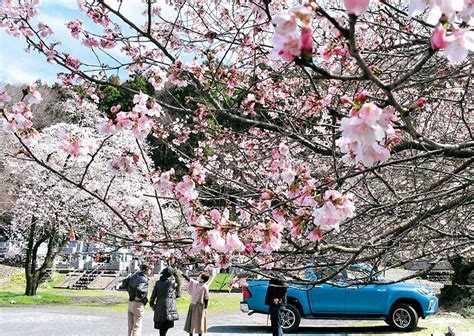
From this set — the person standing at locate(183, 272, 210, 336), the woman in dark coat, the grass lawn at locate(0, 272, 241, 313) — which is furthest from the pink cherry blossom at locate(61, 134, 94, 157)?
the grass lawn at locate(0, 272, 241, 313)

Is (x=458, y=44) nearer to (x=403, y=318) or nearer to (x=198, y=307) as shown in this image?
(x=198, y=307)

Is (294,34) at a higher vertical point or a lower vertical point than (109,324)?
higher

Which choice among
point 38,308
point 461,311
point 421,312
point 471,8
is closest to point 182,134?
point 471,8

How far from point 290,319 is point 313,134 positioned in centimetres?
720

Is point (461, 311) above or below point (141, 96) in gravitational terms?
below

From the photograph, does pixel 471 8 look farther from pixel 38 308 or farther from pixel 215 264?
pixel 38 308

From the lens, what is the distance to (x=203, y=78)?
5.06m

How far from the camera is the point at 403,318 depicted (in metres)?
10.2

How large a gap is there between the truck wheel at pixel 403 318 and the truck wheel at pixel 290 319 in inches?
72.8

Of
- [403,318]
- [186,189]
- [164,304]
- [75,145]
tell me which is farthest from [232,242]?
[403,318]

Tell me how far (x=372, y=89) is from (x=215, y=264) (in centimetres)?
244

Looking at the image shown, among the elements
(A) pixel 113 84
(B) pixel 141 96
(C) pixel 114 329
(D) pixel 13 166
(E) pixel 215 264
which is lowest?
(C) pixel 114 329

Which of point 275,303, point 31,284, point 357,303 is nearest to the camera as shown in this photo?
point 275,303

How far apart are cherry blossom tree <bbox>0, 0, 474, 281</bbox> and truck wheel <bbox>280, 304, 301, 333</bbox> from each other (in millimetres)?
4667
